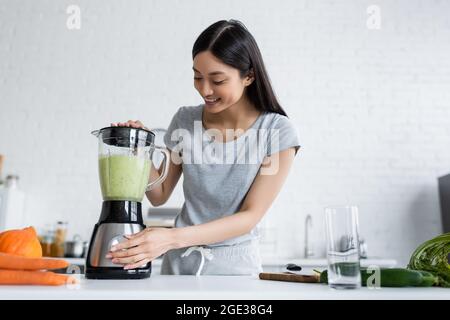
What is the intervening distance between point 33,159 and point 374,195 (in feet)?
8.26

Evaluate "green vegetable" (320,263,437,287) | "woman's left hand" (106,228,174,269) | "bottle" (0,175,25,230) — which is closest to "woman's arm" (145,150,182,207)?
"woman's left hand" (106,228,174,269)

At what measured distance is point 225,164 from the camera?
1341 mm

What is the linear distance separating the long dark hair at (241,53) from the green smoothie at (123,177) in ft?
1.35

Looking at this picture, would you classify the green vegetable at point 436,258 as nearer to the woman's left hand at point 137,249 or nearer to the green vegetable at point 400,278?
the green vegetable at point 400,278

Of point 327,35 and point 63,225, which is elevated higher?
point 327,35

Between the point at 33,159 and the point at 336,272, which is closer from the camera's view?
the point at 336,272

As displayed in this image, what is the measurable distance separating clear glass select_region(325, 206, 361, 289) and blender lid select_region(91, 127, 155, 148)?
0.47 metres

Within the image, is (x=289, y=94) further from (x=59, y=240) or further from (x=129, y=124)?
(x=129, y=124)

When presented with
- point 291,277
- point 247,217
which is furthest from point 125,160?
point 291,277

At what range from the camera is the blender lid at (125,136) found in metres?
1.01

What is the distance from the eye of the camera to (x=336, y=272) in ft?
2.34

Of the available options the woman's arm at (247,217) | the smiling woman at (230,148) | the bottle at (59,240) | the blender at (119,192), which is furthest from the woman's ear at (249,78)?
the bottle at (59,240)
